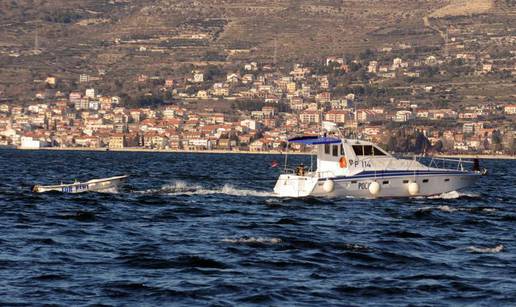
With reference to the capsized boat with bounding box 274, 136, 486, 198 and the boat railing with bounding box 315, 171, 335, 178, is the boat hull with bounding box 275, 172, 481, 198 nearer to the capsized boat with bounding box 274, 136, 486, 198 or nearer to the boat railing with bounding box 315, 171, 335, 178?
the capsized boat with bounding box 274, 136, 486, 198

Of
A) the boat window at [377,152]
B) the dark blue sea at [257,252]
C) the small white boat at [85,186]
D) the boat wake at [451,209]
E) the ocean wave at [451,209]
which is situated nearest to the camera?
the dark blue sea at [257,252]

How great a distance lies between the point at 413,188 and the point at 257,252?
25620 mm

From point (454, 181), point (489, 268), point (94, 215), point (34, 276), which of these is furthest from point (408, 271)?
point (454, 181)

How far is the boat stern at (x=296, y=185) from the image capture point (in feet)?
217

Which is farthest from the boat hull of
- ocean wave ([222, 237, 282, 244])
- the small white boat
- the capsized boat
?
ocean wave ([222, 237, 282, 244])

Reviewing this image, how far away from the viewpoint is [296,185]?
66.7 meters

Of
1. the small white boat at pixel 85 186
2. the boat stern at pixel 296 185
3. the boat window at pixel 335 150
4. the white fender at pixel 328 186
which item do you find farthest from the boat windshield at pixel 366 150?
the small white boat at pixel 85 186

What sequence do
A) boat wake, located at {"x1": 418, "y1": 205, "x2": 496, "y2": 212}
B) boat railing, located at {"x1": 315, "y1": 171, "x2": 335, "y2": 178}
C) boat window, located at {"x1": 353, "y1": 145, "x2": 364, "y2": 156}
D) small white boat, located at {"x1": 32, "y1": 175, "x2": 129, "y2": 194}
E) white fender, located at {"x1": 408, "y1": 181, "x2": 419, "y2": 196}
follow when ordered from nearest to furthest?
boat wake, located at {"x1": 418, "y1": 205, "x2": 496, "y2": 212}, boat railing, located at {"x1": 315, "y1": 171, "x2": 335, "y2": 178}, boat window, located at {"x1": 353, "y1": 145, "x2": 364, "y2": 156}, white fender, located at {"x1": 408, "y1": 181, "x2": 419, "y2": 196}, small white boat, located at {"x1": 32, "y1": 175, "x2": 129, "y2": 194}

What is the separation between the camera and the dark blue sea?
35.1 meters

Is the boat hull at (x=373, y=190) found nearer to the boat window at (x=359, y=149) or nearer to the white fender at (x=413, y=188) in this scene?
the white fender at (x=413, y=188)

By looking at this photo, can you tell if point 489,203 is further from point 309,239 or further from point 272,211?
point 309,239

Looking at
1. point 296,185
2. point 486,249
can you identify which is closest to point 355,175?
point 296,185

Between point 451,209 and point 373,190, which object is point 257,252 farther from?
point 373,190

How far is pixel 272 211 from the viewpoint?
60625mm
